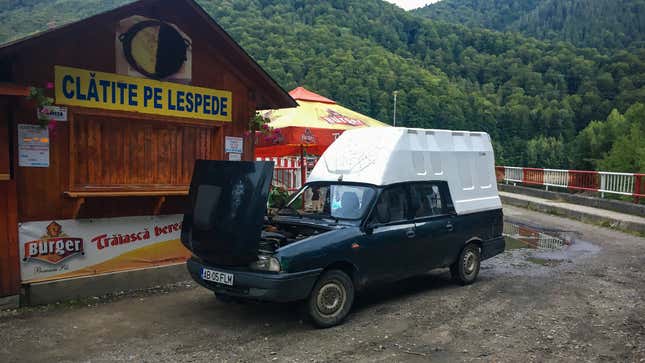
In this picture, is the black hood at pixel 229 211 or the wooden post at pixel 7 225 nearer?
the black hood at pixel 229 211

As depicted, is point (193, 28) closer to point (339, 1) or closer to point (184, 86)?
point (184, 86)

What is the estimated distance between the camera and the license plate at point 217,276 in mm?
5768

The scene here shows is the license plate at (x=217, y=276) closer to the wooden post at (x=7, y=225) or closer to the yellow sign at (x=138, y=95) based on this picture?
the wooden post at (x=7, y=225)

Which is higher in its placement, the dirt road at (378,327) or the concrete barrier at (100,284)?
the concrete barrier at (100,284)

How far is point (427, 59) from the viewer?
Answer: 98.6 metres

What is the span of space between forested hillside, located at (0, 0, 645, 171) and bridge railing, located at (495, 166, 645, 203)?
28.5 metres

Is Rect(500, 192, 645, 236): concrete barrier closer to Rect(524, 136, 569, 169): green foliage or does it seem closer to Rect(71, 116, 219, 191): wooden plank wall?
Rect(71, 116, 219, 191): wooden plank wall

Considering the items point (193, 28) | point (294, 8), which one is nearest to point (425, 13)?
point (294, 8)

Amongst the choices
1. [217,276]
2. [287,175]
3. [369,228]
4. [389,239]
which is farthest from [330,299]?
[287,175]

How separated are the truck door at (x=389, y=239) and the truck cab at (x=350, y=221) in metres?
0.01

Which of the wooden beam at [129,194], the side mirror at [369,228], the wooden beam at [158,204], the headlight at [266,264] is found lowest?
the headlight at [266,264]

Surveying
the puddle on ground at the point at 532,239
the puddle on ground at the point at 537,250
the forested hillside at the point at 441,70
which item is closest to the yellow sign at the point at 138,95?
the puddle on ground at the point at 537,250

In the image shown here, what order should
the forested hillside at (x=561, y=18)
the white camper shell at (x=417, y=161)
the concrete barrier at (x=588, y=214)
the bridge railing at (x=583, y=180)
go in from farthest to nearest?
the forested hillside at (x=561, y=18)
the bridge railing at (x=583, y=180)
the concrete barrier at (x=588, y=214)
the white camper shell at (x=417, y=161)

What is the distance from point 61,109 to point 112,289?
266cm
